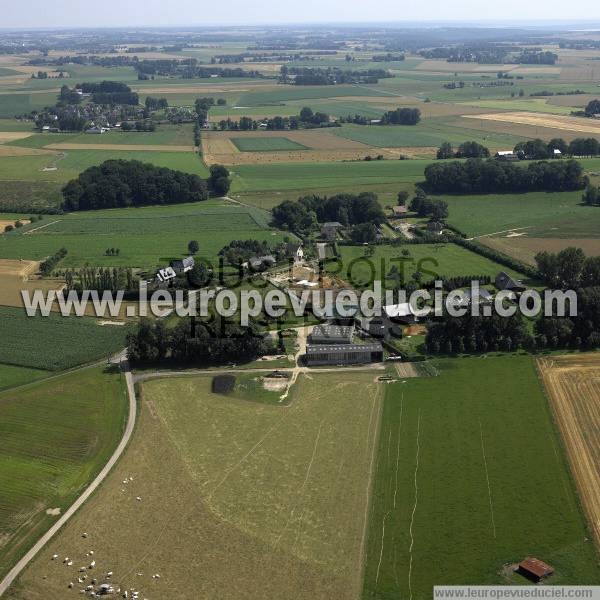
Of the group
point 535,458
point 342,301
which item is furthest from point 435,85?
point 535,458

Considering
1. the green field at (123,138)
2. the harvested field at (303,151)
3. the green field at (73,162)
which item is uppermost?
the green field at (123,138)

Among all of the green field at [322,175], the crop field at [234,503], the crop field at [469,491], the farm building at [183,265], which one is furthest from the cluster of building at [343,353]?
the green field at [322,175]

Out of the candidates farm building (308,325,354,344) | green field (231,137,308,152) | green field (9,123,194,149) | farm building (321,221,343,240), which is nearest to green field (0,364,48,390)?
farm building (308,325,354,344)

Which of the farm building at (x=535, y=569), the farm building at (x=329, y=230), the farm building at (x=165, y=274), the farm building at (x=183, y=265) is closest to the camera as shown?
the farm building at (x=535, y=569)

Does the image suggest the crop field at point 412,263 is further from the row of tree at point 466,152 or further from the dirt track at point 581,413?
the row of tree at point 466,152

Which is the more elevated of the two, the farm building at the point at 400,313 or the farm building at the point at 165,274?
the farm building at the point at 165,274

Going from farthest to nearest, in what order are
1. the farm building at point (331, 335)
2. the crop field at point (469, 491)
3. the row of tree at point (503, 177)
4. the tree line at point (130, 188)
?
the row of tree at point (503, 177) → the tree line at point (130, 188) → the farm building at point (331, 335) → the crop field at point (469, 491)

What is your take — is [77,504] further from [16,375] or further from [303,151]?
[303,151]
